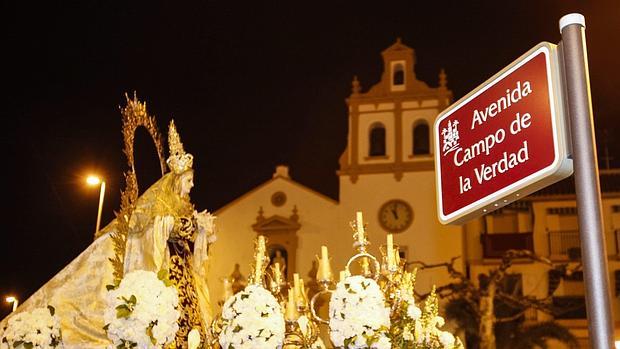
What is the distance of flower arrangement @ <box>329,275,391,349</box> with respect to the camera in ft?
16.7

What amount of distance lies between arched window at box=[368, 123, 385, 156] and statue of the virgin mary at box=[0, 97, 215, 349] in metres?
19.8

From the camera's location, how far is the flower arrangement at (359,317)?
5.10 m

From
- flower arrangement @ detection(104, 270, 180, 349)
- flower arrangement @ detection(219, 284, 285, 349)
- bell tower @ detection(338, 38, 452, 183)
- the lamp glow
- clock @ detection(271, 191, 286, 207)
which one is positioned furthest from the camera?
clock @ detection(271, 191, 286, 207)

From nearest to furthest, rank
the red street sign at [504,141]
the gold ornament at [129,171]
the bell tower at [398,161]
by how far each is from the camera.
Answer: the red street sign at [504,141]
the gold ornament at [129,171]
the bell tower at [398,161]

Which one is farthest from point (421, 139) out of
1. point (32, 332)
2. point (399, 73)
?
point (32, 332)

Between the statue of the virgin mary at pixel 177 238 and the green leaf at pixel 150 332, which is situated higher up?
the statue of the virgin mary at pixel 177 238

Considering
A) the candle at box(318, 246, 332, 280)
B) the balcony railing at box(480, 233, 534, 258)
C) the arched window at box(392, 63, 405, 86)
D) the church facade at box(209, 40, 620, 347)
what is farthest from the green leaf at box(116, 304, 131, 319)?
the balcony railing at box(480, 233, 534, 258)

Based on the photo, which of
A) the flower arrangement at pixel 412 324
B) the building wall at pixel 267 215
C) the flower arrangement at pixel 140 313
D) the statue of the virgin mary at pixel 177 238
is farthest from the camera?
the building wall at pixel 267 215

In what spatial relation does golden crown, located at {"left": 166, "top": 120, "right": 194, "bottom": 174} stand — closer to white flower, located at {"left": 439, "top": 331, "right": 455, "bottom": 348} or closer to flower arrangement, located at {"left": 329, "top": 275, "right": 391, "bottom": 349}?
white flower, located at {"left": 439, "top": 331, "right": 455, "bottom": 348}

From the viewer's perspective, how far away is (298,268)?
28.0 meters

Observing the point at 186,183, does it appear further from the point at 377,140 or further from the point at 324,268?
the point at 377,140

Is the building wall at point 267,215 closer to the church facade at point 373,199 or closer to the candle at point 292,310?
the church facade at point 373,199

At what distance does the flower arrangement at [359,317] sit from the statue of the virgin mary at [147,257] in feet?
8.05

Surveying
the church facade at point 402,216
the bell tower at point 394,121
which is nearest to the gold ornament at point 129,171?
the church facade at point 402,216
